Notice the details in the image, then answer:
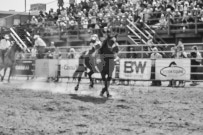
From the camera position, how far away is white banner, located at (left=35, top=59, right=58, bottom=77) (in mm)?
20672

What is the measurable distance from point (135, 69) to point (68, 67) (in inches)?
146

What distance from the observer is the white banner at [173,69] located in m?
17.2

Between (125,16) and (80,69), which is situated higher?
(125,16)

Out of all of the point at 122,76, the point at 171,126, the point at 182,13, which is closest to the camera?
the point at 171,126

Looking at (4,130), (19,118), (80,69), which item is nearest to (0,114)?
(19,118)

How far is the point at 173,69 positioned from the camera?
17438 millimetres

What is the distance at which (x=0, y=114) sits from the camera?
9.17 m

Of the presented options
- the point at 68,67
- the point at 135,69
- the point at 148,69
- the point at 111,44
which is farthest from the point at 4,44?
the point at 111,44

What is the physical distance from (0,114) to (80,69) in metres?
6.62

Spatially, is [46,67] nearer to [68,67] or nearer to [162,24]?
[68,67]

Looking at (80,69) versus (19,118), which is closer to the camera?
(19,118)

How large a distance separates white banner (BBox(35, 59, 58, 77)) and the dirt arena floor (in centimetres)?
741

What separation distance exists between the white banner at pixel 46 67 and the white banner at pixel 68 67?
1.37 ft

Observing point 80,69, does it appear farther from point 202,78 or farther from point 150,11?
point 150,11
